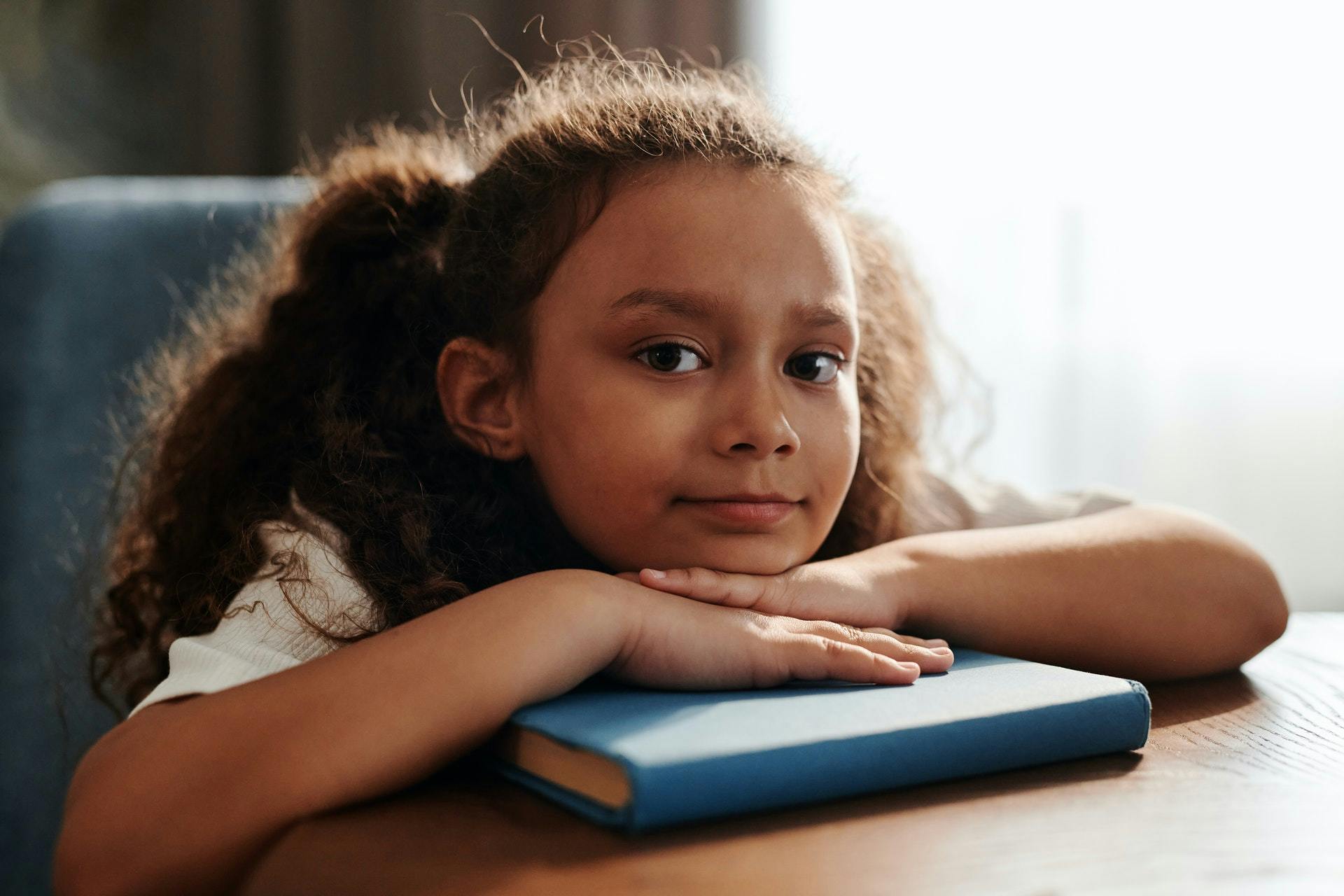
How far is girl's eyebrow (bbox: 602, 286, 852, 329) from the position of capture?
0.70 metres

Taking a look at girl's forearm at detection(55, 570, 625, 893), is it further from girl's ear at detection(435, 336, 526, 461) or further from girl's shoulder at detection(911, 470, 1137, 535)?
girl's shoulder at detection(911, 470, 1137, 535)

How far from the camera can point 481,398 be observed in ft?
2.71

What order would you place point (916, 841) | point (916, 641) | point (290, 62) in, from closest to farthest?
point (916, 841) → point (916, 641) → point (290, 62)

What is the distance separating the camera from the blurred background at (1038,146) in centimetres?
175

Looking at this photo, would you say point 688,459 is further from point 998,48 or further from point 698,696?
point 998,48

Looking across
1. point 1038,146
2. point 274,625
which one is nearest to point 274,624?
point 274,625

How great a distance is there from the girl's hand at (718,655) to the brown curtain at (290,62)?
61.1 inches

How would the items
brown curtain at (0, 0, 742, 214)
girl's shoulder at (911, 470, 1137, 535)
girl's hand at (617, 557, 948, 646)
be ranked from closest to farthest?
girl's hand at (617, 557, 948, 646) → girl's shoulder at (911, 470, 1137, 535) → brown curtain at (0, 0, 742, 214)

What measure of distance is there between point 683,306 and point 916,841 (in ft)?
1.21

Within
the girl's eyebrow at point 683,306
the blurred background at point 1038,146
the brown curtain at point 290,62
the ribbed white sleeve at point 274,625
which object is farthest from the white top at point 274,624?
the brown curtain at point 290,62

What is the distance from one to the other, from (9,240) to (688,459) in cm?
85

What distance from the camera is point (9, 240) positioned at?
115cm

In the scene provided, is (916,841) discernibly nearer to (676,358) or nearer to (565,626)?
(565,626)

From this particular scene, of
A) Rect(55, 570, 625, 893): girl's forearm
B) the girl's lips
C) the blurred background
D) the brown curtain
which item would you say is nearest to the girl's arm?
Rect(55, 570, 625, 893): girl's forearm
